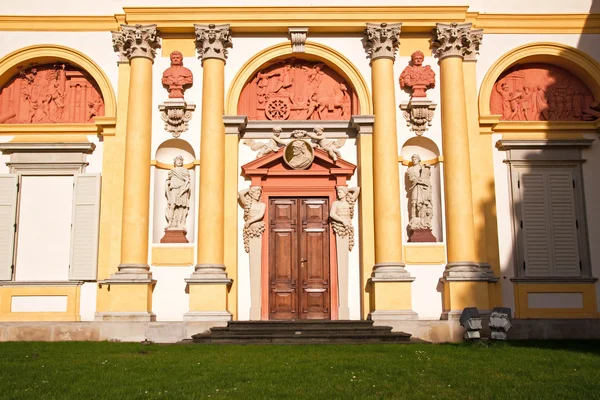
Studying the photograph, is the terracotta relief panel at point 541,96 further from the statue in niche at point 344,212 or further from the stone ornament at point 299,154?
the stone ornament at point 299,154

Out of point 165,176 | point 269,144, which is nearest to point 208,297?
point 165,176

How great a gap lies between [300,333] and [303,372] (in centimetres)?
442

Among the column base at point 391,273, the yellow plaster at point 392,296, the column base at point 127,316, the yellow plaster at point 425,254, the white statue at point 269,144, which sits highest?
the white statue at point 269,144

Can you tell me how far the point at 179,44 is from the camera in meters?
15.4

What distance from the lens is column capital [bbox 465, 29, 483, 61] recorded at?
15219 millimetres

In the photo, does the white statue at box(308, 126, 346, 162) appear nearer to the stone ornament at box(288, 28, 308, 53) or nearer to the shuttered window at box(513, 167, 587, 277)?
the stone ornament at box(288, 28, 308, 53)

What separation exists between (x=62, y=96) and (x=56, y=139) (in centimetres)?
106

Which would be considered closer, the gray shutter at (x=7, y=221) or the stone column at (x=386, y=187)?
the stone column at (x=386, y=187)

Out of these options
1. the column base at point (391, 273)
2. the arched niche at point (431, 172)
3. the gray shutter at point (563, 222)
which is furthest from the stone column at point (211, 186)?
the gray shutter at point (563, 222)

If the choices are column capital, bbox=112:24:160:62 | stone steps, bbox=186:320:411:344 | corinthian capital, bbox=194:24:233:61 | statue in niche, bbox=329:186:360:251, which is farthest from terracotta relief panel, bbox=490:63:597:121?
column capital, bbox=112:24:160:62

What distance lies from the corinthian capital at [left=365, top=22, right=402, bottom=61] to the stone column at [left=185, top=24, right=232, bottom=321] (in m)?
3.13

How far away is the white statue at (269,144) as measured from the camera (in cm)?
1515

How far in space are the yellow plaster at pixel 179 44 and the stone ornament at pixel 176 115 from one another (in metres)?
1.18

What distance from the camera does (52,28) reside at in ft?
50.8
